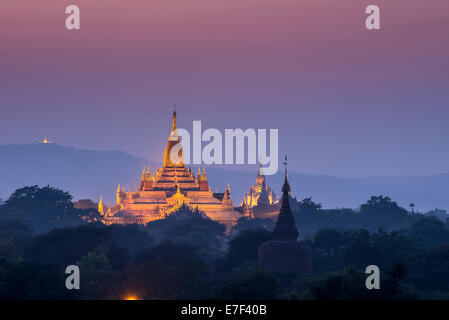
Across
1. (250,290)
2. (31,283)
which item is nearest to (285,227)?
(31,283)

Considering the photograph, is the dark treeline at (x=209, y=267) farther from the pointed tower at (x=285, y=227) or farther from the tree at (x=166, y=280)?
the pointed tower at (x=285, y=227)

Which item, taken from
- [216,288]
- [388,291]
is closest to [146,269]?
[216,288]

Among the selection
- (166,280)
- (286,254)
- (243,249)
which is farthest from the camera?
(243,249)

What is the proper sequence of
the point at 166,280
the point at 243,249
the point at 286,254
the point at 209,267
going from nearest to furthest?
the point at 166,280 < the point at 286,254 < the point at 209,267 < the point at 243,249

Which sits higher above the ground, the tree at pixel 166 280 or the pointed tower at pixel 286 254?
the pointed tower at pixel 286 254

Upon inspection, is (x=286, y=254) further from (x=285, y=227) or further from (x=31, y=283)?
(x=31, y=283)

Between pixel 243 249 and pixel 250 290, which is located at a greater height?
pixel 243 249

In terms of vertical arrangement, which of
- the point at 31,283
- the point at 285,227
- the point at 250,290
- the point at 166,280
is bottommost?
the point at 250,290

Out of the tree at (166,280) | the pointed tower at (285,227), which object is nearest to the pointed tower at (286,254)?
the pointed tower at (285,227)

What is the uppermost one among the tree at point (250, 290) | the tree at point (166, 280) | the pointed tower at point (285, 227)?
the pointed tower at point (285, 227)

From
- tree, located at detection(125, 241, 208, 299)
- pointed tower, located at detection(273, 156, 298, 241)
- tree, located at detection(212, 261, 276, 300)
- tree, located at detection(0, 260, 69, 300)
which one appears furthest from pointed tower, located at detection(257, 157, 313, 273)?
tree, located at detection(0, 260, 69, 300)

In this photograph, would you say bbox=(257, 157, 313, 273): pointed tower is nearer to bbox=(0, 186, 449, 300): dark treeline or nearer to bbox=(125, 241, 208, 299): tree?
bbox=(0, 186, 449, 300): dark treeline

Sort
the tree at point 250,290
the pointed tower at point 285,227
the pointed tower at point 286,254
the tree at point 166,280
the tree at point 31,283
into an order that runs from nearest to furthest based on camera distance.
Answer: the tree at point 250,290 → the tree at point 31,283 → the tree at point 166,280 → the pointed tower at point 286,254 → the pointed tower at point 285,227
